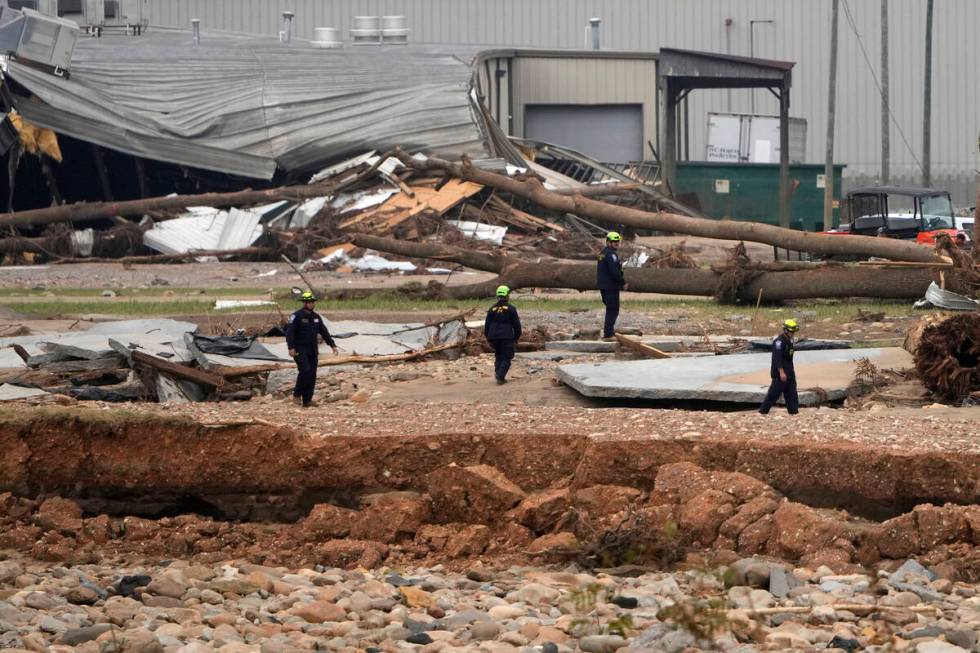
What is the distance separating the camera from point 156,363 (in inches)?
574

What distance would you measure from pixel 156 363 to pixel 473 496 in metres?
5.49

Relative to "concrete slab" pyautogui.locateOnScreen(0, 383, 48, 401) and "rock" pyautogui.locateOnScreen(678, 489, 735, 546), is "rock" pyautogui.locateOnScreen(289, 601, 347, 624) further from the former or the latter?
"concrete slab" pyautogui.locateOnScreen(0, 383, 48, 401)

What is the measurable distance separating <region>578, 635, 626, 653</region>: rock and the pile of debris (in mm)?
6790

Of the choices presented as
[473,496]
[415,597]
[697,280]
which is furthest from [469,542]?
[697,280]

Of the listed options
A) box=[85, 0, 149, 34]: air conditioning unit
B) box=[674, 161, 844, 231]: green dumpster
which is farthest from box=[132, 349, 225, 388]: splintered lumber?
box=[85, 0, 149, 34]: air conditioning unit

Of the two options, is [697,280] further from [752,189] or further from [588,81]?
[588,81]

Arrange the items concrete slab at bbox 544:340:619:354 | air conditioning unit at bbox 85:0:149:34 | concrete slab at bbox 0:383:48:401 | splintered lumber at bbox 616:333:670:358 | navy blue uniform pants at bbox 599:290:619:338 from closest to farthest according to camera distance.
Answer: concrete slab at bbox 0:383:48:401
splintered lumber at bbox 616:333:670:358
concrete slab at bbox 544:340:619:354
navy blue uniform pants at bbox 599:290:619:338
air conditioning unit at bbox 85:0:149:34

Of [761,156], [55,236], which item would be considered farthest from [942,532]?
[761,156]

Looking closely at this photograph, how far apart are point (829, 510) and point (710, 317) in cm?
1019

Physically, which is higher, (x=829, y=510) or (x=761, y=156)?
(x=761, y=156)

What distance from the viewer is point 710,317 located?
19781 mm

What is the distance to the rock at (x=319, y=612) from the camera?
862cm

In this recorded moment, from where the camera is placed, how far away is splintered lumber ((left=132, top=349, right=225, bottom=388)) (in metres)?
14.6

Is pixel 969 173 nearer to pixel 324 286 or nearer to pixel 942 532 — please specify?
pixel 324 286
